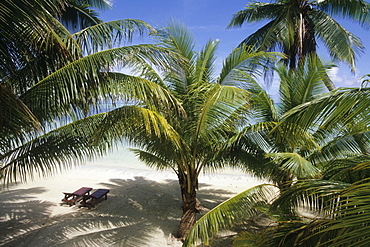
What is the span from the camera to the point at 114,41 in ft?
16.4

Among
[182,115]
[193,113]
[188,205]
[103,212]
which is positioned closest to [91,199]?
[103,212]

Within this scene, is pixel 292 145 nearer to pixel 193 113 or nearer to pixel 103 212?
pixel 193 113

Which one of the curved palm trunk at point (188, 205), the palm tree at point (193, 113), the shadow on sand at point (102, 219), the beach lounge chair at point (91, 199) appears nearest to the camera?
the palm tree at point (193, 113)

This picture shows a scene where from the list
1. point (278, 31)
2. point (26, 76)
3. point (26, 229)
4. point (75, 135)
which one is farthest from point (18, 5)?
point (278, 31)

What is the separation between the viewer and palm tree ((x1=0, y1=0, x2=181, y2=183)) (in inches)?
135

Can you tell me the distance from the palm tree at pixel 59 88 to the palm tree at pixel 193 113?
A: 761 millimetres

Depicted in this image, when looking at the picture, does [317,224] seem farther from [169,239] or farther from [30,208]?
[30,208]

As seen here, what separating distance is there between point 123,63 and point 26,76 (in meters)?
1.78

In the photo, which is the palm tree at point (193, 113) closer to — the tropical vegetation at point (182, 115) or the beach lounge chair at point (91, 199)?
the tropical vegetation at point (182, 115)

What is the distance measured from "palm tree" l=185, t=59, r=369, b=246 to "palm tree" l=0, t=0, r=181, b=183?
6.03 ft

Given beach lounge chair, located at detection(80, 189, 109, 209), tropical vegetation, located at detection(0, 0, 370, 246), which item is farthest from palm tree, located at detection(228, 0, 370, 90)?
beach lounge chair, located at detection(80, 189, 109, 209)

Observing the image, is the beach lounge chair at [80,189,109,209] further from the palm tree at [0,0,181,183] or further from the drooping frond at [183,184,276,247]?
the drooping frond at [183,184,276,247]

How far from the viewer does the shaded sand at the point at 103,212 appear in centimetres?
504

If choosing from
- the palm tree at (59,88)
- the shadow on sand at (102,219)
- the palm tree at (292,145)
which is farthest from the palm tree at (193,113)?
the shadow on sand at (102,219)
